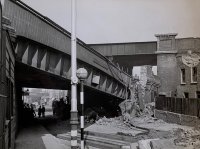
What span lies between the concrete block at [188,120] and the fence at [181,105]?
31 centimetres

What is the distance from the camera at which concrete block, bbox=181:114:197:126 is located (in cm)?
2001

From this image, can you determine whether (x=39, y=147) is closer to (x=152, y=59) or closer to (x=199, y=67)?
(x=199, y=67)

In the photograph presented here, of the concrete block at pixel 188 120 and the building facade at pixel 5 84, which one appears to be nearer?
the building facade at pixel 5 84

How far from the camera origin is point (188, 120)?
20.5 m

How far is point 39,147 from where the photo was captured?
14.1 meters

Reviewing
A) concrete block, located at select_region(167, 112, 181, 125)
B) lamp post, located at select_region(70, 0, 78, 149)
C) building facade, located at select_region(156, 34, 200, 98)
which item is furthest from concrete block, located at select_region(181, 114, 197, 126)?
lamp post, located at select_region(70, 0, 78, 149)

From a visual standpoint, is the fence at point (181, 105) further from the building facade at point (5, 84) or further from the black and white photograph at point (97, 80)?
the building facade at point (5, 84)

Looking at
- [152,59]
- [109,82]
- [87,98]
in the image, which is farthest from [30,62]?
[152,59]

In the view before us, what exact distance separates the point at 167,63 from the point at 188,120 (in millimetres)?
15511

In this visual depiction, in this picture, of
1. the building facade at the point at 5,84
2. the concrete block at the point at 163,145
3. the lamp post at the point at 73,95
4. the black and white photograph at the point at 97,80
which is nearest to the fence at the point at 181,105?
the black and white photograph at the point at 97,80

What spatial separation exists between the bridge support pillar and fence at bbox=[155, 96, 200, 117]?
19.0ft

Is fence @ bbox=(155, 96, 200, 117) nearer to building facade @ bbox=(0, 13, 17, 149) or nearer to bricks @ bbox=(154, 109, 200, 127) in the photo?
bricks @ bbox=(154, 109, 200, 127)

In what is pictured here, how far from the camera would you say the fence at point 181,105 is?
67.0ft

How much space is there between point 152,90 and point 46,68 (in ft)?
68.9
